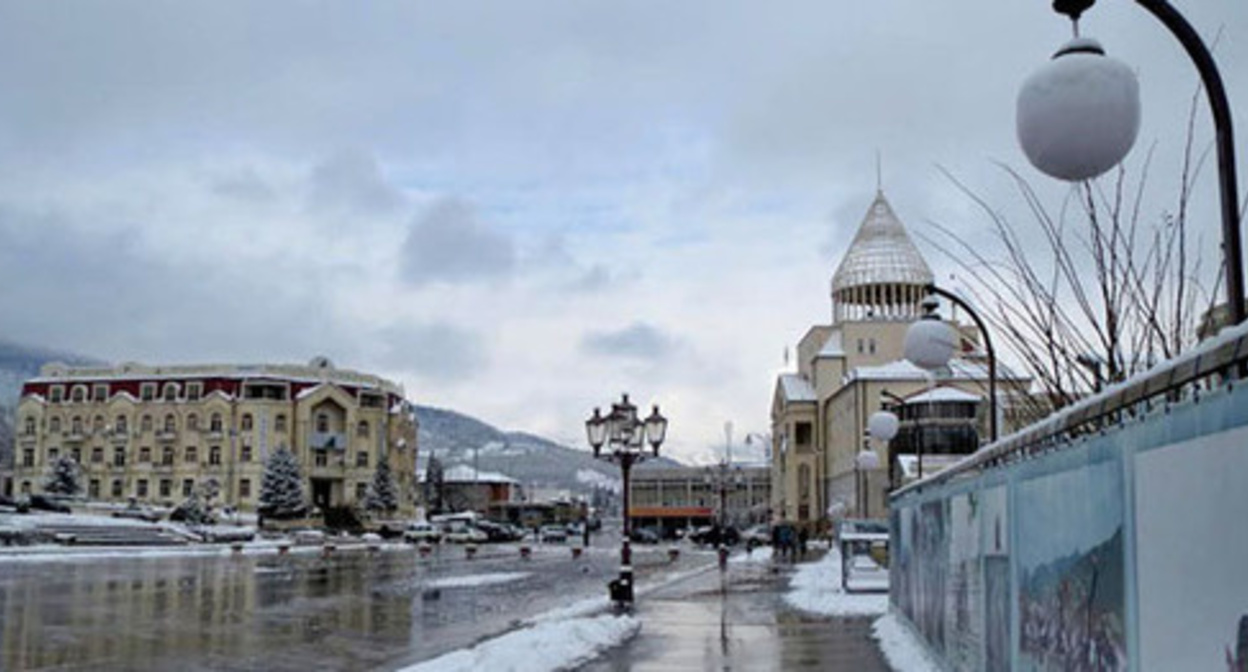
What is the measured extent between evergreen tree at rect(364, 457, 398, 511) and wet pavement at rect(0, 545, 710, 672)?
178ft

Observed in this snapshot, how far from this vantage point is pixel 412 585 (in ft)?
110

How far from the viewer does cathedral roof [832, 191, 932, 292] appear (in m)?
86.1

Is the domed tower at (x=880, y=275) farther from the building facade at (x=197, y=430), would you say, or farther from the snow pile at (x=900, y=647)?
the snow pile at (x=900, y=647)

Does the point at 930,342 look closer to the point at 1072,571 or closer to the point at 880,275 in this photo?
the point at 1072,571

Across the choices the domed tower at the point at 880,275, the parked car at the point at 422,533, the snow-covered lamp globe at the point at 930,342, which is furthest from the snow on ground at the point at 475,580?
the domed tower at the point at 880,275

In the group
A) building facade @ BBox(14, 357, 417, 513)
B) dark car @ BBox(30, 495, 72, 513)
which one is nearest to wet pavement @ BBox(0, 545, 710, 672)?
dark car @ BBox(30, 495, 72, 513)

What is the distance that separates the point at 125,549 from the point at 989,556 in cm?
5169

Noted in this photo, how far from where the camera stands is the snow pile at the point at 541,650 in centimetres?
1425

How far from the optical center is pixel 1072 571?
20.5 feet

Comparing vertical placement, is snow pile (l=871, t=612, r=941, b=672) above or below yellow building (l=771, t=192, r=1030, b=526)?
below


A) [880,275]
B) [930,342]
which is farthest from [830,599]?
[880,275]

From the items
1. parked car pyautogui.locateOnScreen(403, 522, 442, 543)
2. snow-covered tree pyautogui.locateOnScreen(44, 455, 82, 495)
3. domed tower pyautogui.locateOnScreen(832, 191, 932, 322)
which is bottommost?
parked car pyautogui.locateOnScreen(403, 522, 442, 543)

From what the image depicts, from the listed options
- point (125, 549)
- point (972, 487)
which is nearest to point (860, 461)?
point (972, 487)

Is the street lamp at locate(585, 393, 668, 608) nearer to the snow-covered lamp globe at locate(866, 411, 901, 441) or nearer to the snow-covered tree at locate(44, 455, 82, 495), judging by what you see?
the snow-covered lamp globe at locate(866, 411, 901, 441)
